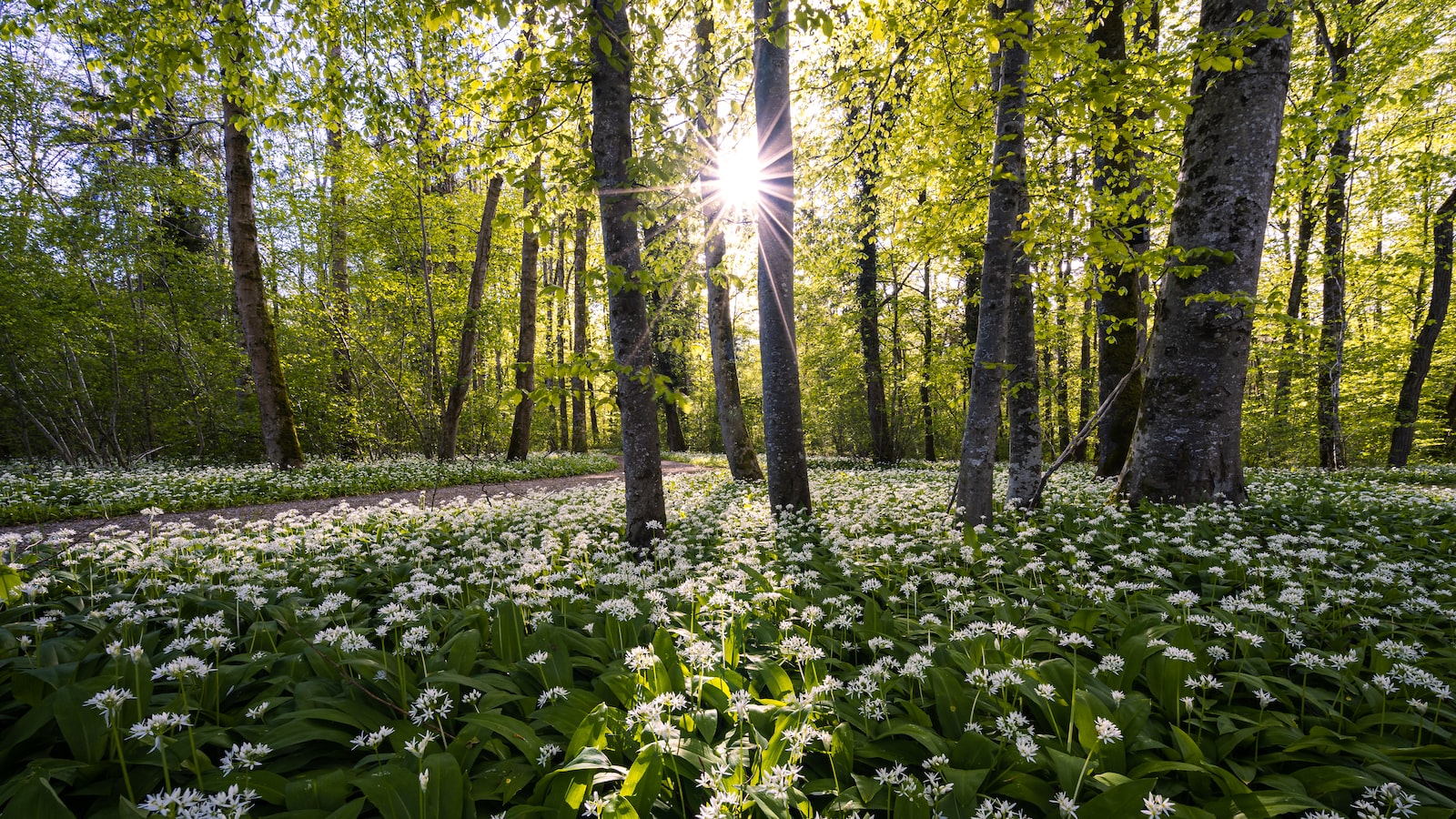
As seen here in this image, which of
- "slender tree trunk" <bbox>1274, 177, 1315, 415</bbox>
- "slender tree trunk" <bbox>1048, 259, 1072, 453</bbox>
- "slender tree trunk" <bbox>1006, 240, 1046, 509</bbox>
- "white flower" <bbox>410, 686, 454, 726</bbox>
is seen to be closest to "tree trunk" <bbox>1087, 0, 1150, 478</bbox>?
"slender tree trunk" <bbox>1006, 240, 1046, 509</bbox>

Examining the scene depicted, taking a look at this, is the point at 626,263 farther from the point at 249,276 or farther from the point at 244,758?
the point at 249,276

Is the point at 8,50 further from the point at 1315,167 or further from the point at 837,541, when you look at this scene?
the point at 1315,167

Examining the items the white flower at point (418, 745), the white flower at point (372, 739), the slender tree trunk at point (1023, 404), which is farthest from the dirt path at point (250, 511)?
the slender tree trunk at point (1023, 404)

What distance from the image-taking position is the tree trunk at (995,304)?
5.37 m

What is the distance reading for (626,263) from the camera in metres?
4.92

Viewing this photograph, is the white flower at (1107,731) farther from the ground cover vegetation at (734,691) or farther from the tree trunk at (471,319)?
the tree trunk at (471,319)

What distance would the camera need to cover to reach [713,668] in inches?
96.2

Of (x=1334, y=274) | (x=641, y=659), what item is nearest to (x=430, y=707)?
(x=641, y=659)

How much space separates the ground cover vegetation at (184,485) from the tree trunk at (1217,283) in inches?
391

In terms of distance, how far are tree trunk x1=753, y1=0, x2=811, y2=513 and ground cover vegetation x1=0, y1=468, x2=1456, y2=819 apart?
274 cm

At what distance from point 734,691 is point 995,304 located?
486 cm

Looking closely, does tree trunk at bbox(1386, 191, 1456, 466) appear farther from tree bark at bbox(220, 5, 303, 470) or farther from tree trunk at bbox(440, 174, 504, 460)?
tree bark at bbox(220, 5, 303, 470)

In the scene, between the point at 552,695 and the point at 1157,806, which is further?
the point at 552,695

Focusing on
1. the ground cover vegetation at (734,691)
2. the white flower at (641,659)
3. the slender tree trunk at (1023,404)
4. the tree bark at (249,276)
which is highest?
the tree bark at (249,276)
